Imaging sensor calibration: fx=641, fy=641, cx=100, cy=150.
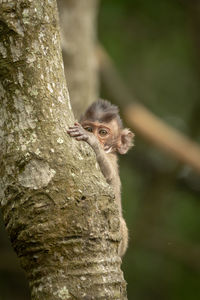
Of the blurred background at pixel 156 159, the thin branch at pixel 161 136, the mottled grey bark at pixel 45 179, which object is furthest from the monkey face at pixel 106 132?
the blurred background at pixel 156 159

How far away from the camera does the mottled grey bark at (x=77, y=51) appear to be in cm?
788

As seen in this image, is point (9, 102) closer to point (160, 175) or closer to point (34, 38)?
point (34, 38)

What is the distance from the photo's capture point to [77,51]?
8031 mm

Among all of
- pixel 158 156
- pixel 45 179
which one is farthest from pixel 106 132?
pixel 158 156

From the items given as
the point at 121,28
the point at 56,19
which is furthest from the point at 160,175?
the point at 56,19

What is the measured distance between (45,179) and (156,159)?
9.91m

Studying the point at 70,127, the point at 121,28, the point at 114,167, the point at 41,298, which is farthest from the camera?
the point at 121,28

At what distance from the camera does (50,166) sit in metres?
3.43

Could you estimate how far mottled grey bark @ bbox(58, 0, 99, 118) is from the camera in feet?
25.8

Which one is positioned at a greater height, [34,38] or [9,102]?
[34,38]

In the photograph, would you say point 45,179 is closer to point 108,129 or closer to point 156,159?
point 108,129

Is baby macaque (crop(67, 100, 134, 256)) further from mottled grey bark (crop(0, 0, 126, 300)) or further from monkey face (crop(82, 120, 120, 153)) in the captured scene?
mottled grey bark (crop(0, 0, 126, 300))

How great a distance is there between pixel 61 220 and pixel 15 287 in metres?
8.93

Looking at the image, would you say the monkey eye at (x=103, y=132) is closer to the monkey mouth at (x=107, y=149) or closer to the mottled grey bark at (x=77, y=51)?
→ the monkey mouth at (x=107, y=149)
